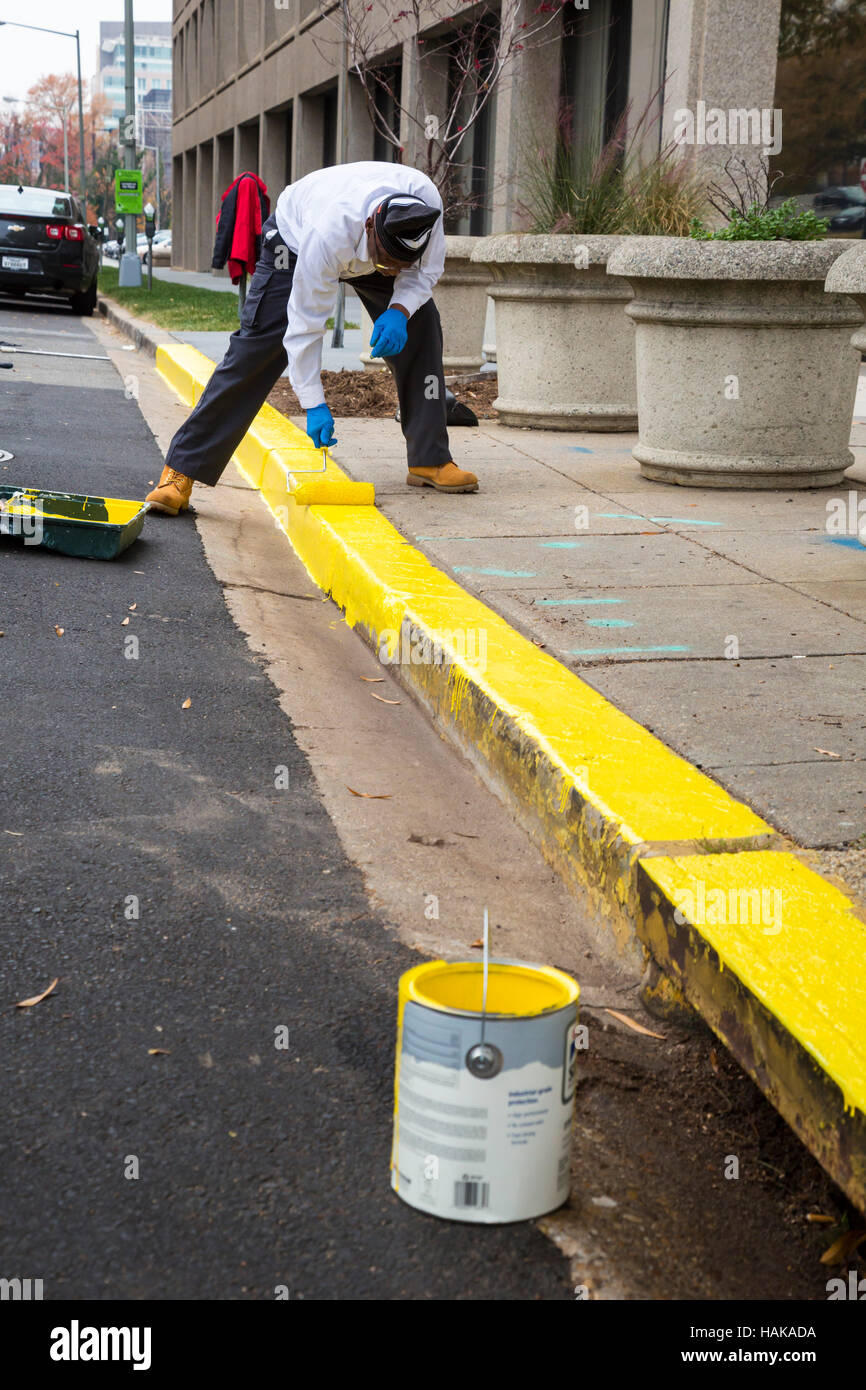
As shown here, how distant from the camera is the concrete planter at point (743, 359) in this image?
5980 mm

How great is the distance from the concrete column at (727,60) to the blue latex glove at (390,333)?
19.6ft

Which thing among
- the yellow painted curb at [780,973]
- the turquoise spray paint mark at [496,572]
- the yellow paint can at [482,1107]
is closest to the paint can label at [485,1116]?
the yellow paint can at [482,1107]

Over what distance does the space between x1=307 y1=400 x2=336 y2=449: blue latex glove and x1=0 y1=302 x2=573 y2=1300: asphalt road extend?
5.83ft

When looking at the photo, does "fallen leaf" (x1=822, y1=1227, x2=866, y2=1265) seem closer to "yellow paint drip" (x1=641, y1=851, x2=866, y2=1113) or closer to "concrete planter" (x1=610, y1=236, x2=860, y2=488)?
"yellow paint drip" (x1=641, y1=851, x2=866, y2=1113)

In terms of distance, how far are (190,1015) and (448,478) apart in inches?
168

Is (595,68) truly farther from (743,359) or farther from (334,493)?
(334,493)

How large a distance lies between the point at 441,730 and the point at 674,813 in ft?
4.04

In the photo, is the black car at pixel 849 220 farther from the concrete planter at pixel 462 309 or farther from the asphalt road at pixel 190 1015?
the asphalt road at pixel 190 1015

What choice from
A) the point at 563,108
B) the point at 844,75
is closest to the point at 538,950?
the point at 844,75

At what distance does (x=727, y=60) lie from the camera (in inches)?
425

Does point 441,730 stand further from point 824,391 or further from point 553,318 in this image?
point 553,318

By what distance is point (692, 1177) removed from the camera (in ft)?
6.47

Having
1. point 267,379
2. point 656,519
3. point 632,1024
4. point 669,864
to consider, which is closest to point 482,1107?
point 632,1024

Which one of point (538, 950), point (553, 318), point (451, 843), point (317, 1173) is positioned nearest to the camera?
point (317, 1173)
